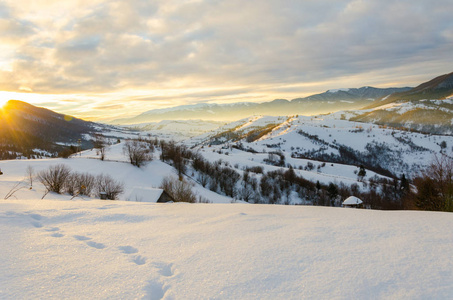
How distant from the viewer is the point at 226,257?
16.0ft

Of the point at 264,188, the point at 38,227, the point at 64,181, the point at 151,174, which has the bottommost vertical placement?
the point at 264,188

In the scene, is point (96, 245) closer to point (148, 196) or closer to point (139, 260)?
point (139, 260)

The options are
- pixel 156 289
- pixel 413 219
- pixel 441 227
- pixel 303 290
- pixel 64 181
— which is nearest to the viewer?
pixel 303 290

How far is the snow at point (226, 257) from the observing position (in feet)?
12.2

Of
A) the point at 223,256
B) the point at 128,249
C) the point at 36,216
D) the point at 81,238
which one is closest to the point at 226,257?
the point at 223,256

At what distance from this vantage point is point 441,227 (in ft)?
20.0

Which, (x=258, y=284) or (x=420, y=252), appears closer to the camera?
(x=258, y=284)

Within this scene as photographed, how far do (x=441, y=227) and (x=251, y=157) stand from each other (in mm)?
138346

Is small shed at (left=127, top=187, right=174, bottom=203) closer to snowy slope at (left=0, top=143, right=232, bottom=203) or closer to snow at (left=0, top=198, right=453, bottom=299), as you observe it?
snowy slope at (left=0, top=143, right=232, bottom=203)

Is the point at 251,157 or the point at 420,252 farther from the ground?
the point at 420,252

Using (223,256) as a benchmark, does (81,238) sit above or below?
above

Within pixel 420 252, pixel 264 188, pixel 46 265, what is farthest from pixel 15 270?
pixel 264 188

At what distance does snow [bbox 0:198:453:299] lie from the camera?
3.72 meters

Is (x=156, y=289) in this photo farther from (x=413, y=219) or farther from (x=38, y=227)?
(x=413, y=219)
